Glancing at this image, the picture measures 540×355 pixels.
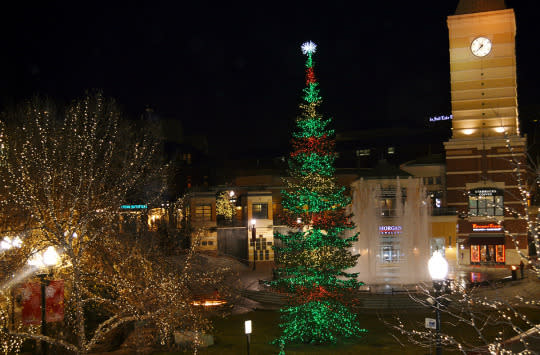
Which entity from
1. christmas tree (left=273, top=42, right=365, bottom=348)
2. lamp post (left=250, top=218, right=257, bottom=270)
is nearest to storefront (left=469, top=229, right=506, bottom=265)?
lamp post (left=250, top=218, right=257, bottom=270)

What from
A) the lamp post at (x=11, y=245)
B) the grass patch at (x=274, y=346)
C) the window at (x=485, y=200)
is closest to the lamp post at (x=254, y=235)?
the grass patch at (x=274, y=346)

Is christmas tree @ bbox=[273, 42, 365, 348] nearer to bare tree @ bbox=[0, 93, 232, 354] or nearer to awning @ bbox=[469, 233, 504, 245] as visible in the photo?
bare tree @ bbox=[0, 93, 232, 354]

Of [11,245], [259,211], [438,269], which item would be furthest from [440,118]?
[11,245]

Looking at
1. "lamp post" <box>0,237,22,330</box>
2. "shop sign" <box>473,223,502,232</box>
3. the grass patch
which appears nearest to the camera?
"lamp post" <box>0,237,22,330</box>

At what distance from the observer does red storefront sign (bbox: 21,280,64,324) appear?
42.7 ft

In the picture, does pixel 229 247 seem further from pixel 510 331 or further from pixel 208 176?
pixel 510 331

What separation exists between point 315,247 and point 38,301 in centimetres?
959

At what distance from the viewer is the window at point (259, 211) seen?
45.9 m

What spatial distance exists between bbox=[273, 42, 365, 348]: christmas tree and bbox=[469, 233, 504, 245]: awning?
94.4 ft

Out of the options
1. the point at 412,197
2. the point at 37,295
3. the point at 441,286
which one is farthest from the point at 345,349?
the point at 412,197

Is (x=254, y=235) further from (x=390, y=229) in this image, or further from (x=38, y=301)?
(x=38, y=301)

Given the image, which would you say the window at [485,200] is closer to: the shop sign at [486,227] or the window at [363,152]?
the shop sign at [486,227]

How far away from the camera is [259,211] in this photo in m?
46.1

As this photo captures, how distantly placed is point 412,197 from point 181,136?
4493 centimetres
